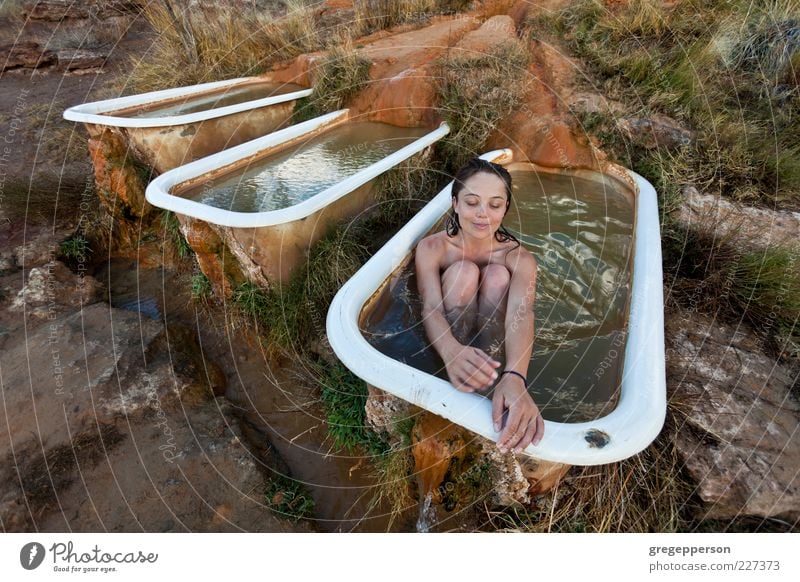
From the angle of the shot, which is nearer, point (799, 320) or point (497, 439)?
point (497, 439)

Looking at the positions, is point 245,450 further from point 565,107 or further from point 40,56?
point 40,56

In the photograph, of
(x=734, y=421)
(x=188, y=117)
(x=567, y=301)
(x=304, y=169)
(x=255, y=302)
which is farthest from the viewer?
(x=188, y=117)

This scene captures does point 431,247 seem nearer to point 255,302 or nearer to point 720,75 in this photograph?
point 255,302

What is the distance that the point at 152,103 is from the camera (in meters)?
3.37

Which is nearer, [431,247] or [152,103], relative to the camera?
[431,247]

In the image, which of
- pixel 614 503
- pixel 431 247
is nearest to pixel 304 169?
pixel 431 247

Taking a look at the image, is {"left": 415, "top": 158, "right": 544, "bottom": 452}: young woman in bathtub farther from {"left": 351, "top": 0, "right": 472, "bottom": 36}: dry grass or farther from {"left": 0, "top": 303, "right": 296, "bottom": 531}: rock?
{"left": 351, "top": 0, "right": 472, "bottom": 36}: dry grass

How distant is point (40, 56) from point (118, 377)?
628 centimetres

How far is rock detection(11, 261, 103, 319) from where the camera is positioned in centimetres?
262

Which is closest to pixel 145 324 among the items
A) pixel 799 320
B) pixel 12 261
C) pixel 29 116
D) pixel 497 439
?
pixel 12 261

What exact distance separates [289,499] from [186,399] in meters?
0.77

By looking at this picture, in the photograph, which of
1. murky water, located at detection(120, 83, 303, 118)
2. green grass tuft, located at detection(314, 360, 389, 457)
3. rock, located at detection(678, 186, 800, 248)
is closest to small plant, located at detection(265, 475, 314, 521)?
green grass tuft, located at detection(314, 360, 389, 457)

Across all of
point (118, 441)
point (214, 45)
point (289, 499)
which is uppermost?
point (214, 45)

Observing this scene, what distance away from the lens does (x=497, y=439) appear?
48.8 inches
